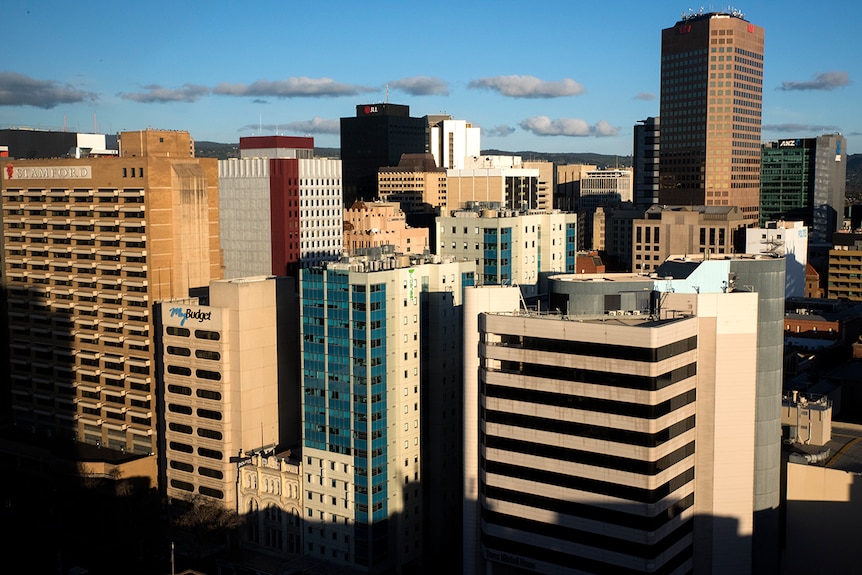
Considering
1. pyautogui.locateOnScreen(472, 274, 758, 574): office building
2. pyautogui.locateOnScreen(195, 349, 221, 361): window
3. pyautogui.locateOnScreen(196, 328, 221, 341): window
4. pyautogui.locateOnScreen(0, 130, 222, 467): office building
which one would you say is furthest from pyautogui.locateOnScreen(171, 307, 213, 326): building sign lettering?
pyautogui.locateOnScreen(472, 274, 758, 574): office building

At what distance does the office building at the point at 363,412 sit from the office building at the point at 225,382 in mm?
13589

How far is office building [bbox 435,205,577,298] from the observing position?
547 ft

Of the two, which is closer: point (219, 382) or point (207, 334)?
point (219, 382)

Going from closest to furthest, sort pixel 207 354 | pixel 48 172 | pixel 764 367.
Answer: pixel 764 367 → pixel 207 354 → pixel 48 172

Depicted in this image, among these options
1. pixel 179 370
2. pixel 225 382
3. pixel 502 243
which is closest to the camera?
pixel 225 382

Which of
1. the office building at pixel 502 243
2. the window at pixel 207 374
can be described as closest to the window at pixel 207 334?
the window at pixel 207 374

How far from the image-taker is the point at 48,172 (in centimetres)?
18350

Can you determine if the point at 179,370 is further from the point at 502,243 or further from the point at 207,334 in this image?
the point at 502,243

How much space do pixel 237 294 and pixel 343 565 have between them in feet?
137

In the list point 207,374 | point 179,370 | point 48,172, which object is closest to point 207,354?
point 207,374

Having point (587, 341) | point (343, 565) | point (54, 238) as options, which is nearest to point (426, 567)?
point (343, 565)

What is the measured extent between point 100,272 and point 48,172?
23.4 m

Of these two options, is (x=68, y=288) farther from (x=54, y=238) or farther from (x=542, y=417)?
(x=542, y=417)

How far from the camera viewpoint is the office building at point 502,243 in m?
167
